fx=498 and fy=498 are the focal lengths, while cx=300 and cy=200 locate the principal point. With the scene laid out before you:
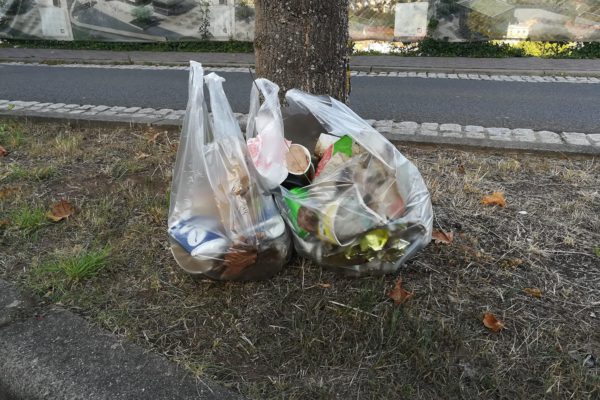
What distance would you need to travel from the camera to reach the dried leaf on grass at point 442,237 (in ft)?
7.18

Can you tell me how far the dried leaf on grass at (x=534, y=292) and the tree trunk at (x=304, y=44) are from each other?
1294mm

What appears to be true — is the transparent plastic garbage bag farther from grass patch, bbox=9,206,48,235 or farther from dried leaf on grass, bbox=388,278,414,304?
grass patch, bbox=9,206,48,235

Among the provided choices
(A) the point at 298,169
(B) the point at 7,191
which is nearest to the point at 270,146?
(A) the point at 298,169

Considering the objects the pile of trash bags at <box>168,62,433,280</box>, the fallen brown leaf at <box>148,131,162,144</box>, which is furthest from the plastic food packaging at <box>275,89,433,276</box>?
the fallen brown leaf at <box>148,131,162,144</box>

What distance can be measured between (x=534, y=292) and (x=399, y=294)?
0.52m

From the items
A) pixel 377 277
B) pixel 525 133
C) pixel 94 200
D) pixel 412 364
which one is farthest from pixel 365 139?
pixel 525 133

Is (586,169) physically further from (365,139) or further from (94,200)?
(94,200)

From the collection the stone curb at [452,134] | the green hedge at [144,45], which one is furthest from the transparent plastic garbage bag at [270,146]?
the green hedge at [144,45]

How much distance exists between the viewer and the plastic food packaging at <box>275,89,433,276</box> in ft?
5.71

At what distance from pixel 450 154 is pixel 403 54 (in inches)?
299

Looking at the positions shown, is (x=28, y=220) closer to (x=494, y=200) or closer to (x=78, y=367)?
(x=78, y=367)

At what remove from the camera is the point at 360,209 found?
1718 mm

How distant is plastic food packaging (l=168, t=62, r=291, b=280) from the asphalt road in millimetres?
3513

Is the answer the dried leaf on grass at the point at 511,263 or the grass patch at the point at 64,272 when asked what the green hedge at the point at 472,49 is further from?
the grass patch at the point at 64,272
